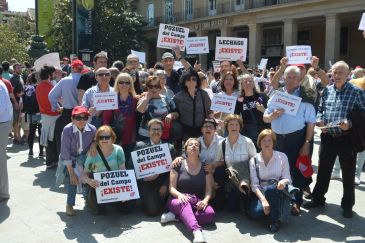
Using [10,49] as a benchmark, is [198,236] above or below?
below

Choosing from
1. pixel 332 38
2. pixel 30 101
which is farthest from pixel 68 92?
pixel 332 38

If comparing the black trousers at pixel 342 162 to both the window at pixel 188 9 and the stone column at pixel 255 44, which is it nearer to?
the stone column at pixel 255 44

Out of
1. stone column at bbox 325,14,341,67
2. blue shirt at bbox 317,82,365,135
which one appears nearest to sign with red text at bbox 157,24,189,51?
blue shirt at bbox 317,82,365,135

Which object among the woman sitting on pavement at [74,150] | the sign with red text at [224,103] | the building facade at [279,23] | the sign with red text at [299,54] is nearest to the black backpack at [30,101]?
the woman sitting on pavement at [74,150]

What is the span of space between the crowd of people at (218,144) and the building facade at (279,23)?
68.7ft

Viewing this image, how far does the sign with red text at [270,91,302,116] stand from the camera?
5.37m

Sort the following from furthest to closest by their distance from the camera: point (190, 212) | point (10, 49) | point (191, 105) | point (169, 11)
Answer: point (169, 11), point (10, 49), point (191, 105), point (190, 212)

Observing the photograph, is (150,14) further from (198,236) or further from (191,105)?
(198,236)

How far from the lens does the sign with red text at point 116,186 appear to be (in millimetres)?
5246

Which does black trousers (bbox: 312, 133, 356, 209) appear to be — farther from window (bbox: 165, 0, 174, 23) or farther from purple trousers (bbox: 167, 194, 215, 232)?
window (bbox: 165, 0, 174, 23)

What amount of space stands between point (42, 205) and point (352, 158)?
428 cm

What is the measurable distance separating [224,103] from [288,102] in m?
1.05

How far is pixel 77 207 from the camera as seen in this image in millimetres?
5832

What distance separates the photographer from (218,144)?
5.78 meters
